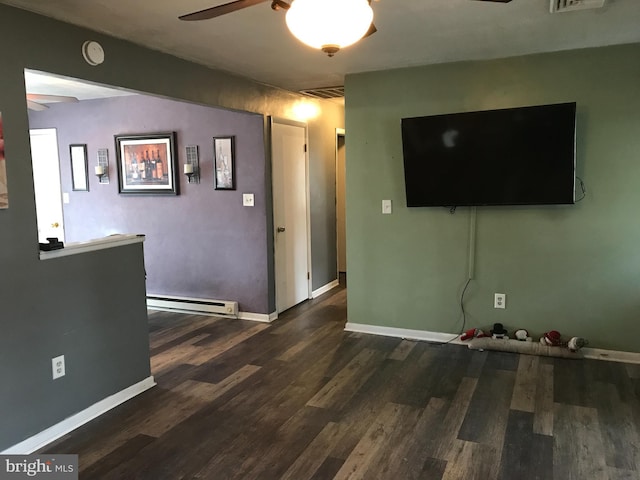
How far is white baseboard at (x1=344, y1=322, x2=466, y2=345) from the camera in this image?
13.8 feet

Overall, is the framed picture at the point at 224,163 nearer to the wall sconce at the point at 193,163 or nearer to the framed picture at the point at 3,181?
the wall sconce at the point at 193,163

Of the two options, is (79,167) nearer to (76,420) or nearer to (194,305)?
(194,305)

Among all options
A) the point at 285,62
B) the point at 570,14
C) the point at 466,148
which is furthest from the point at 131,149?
the point at 570,14

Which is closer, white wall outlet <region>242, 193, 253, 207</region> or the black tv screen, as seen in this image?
the black tv screen

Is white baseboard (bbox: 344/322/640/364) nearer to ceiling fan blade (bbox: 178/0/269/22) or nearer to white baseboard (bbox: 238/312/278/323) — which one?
white baseboard (bbox: 238/312/278/323)

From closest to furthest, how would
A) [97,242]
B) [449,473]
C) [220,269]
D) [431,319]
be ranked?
[449,473], [97,242], [431,319], [220,269]

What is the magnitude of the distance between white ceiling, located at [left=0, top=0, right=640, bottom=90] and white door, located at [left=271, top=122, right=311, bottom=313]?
3.66ft

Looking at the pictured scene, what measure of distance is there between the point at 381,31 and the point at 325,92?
2.15 metres

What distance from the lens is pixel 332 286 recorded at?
6.35 m

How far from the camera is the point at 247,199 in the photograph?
4.89m

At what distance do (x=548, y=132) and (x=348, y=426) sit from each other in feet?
8.13

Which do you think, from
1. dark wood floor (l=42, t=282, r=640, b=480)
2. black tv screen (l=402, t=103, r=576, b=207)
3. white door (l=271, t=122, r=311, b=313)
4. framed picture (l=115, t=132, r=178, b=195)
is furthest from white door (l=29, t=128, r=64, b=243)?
black tv screen (l=402, t=103, r=576, b=207)

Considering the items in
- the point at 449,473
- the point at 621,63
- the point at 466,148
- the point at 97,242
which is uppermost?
the point at 621,63

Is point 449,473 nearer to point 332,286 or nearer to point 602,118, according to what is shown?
point 602,118
